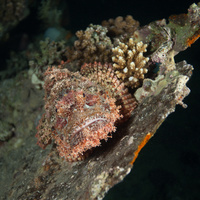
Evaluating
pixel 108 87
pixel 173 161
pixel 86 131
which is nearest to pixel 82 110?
pixel 86 131

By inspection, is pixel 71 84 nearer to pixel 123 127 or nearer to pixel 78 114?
pixel 78 114

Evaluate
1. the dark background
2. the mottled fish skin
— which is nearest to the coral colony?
the mottled fish skin

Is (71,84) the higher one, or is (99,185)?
(71,84)

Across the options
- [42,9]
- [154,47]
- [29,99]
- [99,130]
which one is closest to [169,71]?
[154,47]

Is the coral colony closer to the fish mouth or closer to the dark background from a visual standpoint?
the fish mouth

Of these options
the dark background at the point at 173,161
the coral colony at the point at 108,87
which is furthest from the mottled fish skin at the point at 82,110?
the dark background at the point at 173,161

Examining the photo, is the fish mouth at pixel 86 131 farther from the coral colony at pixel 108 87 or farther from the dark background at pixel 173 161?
the dark background at pixel 173 161

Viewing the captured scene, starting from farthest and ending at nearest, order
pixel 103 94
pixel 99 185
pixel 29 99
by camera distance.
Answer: pixel 29 99 < pixel 103 94 < pixel 99 185

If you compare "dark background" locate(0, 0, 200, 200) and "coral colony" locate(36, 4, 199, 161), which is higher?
"coral colony" locate(36, 4, 199, 161)
